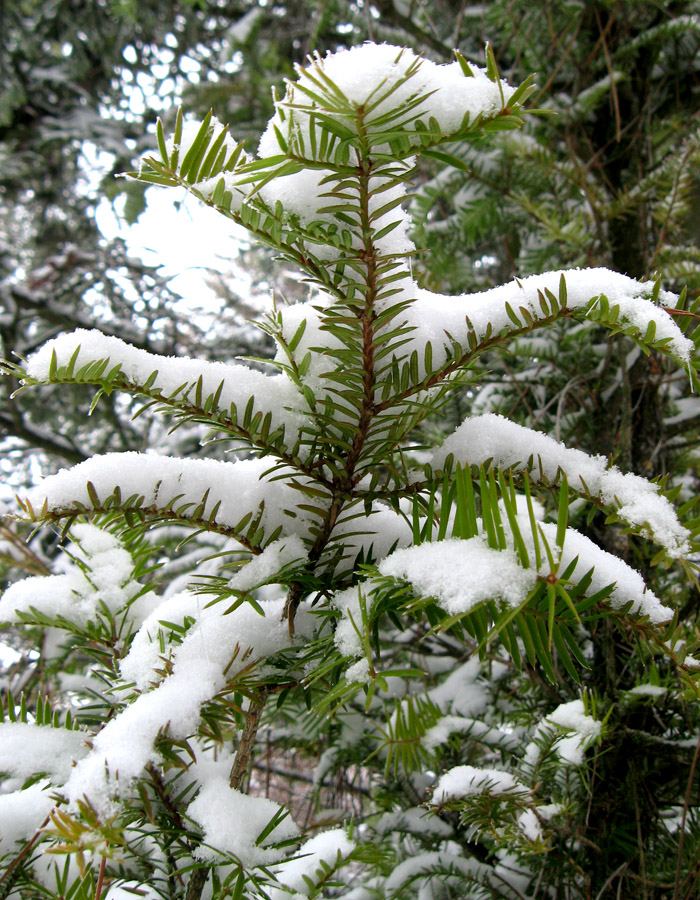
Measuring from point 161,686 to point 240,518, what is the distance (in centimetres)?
15

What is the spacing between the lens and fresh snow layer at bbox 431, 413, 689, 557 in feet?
1.51

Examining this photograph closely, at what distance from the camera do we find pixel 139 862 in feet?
1.88

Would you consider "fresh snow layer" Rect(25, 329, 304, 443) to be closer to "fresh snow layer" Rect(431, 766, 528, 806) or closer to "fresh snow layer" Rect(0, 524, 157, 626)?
"fresh snow layer" Rect(0, 524, 157, 626)

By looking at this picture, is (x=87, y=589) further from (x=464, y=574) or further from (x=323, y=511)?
(x=464, y=574)

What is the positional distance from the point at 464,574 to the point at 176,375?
0.96ft

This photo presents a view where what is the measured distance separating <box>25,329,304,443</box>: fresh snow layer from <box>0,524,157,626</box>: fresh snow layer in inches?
11.1

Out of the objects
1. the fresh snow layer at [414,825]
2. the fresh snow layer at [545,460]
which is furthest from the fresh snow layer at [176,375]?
the fresh snow layer at [414,825]

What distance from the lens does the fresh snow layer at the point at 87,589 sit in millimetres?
660

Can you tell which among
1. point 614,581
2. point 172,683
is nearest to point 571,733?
point 614,581

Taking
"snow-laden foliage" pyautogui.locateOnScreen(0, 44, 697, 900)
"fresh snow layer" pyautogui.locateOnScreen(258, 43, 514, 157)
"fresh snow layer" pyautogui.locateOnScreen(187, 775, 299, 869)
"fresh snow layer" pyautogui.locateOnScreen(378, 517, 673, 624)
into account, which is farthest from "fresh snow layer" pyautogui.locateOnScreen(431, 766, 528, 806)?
"fresh snow layer" pyautogui.locateOnScreen(258, 43, 514, 157)

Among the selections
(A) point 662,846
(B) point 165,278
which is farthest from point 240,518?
(B) point 165,278

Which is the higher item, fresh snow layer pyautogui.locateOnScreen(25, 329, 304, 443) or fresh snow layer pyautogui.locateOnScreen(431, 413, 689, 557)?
fresh snow layer pyautogui.locateOnScreen(25, 329, 304, 443)

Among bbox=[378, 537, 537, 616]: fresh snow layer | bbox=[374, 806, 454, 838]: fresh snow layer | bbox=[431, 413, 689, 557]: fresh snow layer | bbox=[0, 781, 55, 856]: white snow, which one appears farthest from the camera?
bbox=[374, 806, 454, 838]: fresh snow layer

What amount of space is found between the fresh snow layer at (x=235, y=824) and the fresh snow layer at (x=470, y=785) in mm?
200
